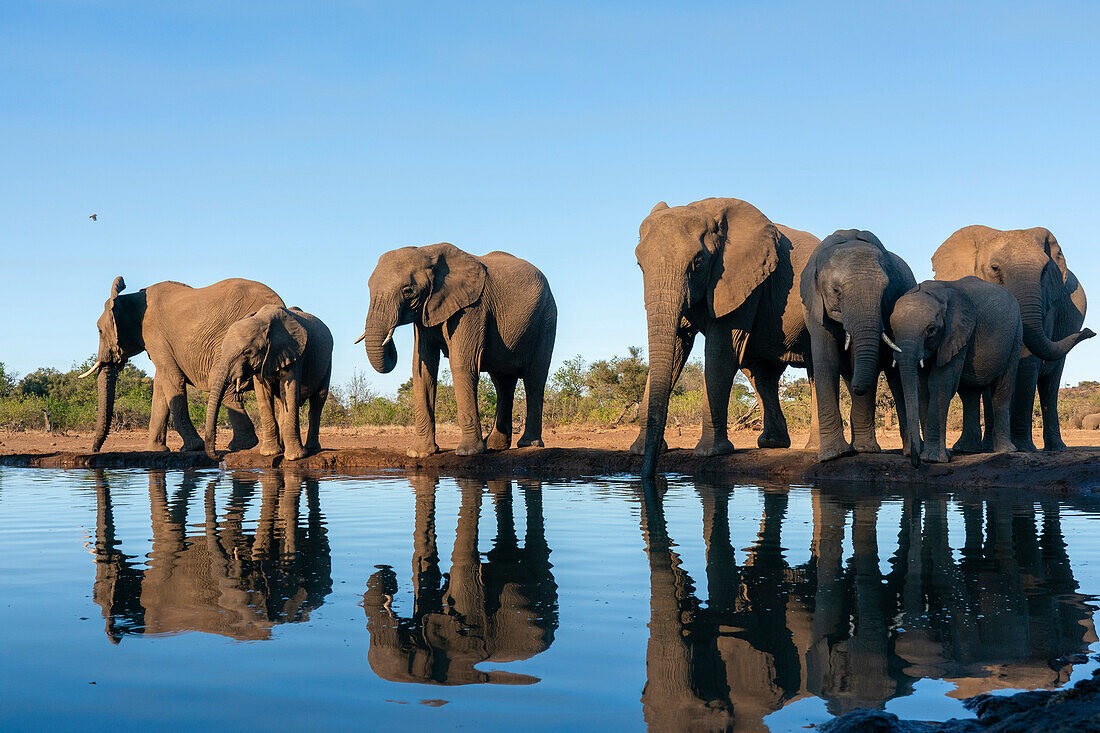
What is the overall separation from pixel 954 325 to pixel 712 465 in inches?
119

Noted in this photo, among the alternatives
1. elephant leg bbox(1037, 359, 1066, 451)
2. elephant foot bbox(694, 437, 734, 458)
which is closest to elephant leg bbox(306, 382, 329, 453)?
elephant foot bbox(694, 437, 734, 458)

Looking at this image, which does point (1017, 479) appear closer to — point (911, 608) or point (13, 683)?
point (911, 608)

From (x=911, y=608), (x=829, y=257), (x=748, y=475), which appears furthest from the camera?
(x=748, y=475)

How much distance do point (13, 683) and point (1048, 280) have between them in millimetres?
12687

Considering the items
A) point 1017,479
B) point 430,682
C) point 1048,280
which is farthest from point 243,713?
point 1048,280

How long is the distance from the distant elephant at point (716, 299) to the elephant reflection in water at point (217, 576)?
14.9 ft

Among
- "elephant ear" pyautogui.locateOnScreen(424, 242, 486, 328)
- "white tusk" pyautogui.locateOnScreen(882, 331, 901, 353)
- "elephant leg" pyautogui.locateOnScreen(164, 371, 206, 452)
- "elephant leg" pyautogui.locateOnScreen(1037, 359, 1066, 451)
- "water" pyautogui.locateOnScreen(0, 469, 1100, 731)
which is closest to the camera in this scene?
"water" pyautogui.locateOnScreen(0, 469, 1100, 731)

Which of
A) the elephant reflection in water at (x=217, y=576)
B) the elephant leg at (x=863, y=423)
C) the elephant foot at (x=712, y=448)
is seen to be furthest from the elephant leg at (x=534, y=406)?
the elephant reflection in water at (x=217, y=576)

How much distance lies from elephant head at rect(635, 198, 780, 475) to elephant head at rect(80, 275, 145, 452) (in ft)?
31.1

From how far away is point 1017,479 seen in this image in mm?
9281

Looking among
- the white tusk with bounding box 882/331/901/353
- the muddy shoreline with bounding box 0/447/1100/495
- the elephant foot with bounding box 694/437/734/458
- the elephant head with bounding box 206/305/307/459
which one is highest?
the elephant head with bounding box 206/305/307/459

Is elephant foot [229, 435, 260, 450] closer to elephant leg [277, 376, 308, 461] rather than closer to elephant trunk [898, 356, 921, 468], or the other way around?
elephant leg [277, 376, 308, 461]

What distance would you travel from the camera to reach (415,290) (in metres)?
13.2

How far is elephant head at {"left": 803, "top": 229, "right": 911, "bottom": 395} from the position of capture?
1001cm
